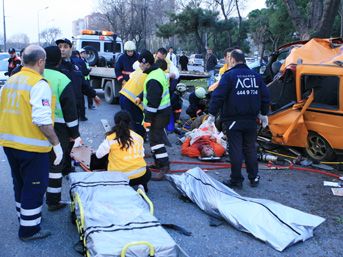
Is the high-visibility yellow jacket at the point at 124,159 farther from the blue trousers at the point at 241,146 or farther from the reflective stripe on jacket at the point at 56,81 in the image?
the blue trousers at the point at 241,146

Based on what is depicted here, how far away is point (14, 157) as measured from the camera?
398 cm

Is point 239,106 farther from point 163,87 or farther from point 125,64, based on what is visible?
point 125,64

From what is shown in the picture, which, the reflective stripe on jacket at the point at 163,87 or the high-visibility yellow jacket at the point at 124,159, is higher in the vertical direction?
the reflective stripe on jacket at the point at 163,87

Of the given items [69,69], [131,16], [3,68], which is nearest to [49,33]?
[131,16]

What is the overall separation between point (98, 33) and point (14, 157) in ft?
49.7

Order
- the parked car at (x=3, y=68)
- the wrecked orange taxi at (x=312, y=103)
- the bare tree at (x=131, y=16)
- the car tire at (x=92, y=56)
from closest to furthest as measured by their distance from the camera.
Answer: the wrecked orange taxi at (x=312, y=103) → the car tire at (x=92, y=56) → the parked car at (x=3, y=68) → the bare tree at (x=131, y=16)

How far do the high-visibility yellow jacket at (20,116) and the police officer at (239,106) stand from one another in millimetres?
2527

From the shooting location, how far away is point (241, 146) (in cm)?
580

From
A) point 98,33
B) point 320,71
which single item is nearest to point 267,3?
point 98,33

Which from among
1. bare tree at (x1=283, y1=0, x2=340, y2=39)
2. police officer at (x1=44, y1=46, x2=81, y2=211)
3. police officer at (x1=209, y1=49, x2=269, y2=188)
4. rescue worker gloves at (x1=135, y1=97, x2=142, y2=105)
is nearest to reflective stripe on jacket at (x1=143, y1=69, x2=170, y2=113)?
rescue worker gloves at (x1=135, y1=97, x2=142, y2=105)

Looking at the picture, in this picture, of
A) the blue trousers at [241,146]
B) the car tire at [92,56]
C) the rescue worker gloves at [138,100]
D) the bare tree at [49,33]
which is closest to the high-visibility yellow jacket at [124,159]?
the blue trousers at [241,146]

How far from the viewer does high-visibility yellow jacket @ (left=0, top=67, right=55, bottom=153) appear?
12.5 ft

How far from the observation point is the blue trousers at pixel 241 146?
18.7 ft

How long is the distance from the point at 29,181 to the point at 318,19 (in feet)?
36.4
